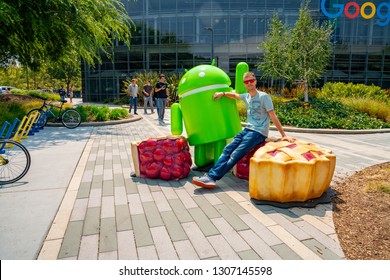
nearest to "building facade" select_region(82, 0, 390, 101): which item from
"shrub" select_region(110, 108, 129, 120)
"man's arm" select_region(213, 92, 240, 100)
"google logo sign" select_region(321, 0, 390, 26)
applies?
"google logo sign" select_region(321, 0, 390, 26)

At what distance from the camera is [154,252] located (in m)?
2.76

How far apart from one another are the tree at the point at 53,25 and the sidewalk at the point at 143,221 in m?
6.45

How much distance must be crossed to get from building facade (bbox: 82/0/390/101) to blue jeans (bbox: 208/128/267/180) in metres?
27.0

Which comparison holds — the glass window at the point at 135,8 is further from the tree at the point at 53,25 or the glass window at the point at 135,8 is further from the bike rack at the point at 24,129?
the bike rack at the point at 24,129

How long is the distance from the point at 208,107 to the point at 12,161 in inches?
133

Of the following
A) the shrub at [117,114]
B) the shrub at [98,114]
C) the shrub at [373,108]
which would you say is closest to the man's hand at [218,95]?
the shrub at [98,114]

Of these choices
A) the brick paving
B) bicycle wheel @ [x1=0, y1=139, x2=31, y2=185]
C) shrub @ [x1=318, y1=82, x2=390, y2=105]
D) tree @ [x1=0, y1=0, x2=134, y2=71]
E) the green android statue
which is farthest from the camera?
shrub @ [x1=318, y1=82, x2=390, y2=105]

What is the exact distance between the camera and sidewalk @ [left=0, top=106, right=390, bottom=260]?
2799 mm

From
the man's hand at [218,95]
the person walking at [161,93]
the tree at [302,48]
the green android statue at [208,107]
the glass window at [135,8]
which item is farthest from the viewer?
the glass window at [135,8]

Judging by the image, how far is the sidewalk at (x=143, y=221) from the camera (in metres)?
2.80

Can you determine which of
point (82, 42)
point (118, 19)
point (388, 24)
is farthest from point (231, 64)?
point (82, 42)

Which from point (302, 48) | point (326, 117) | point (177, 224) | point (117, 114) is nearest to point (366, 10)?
point (302, 48)

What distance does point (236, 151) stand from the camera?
436 cm

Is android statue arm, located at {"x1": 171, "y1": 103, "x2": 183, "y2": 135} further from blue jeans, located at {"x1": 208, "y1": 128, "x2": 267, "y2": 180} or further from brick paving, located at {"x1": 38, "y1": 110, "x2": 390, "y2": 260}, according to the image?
blue jeans, located at {"x1": 208, "y1": 128, "x2": 267, "y2": 180}
